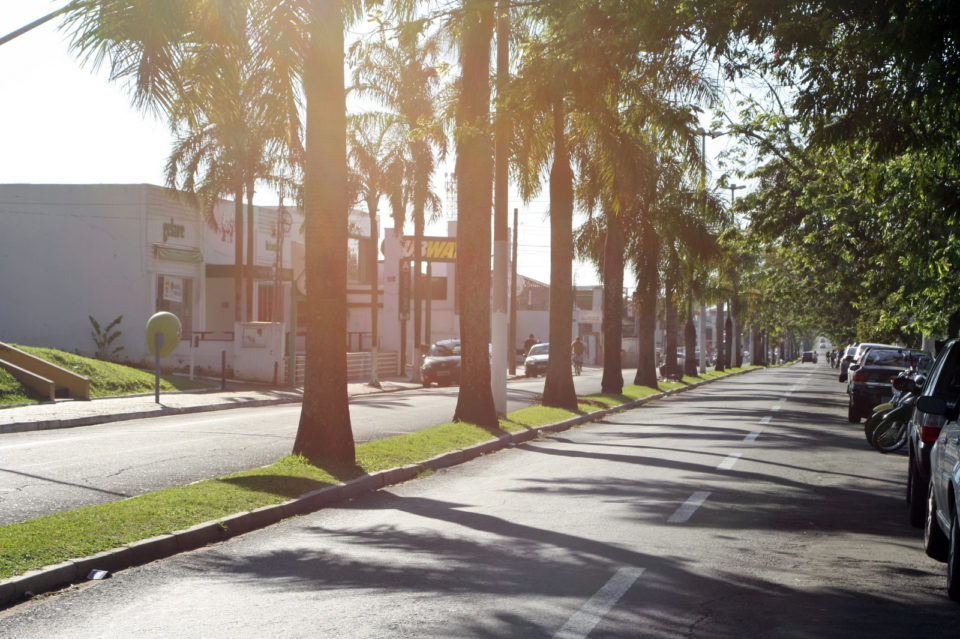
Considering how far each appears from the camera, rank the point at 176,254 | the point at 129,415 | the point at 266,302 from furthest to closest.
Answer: the point at 266,302, the point at 176,254, the point at 129,415

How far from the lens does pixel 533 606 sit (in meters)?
6.23

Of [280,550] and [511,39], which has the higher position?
[511,39]

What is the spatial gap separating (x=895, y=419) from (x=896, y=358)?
1262 centimetres

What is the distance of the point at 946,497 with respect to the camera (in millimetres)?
6914

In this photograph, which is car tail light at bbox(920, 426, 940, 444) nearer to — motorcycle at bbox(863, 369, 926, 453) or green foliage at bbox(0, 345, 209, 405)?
motorcycle at bbox(863, 369, 926, 453)

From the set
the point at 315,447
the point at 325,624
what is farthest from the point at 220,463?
the point at 325,624

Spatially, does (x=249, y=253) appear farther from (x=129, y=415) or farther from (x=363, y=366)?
(x=129, y=415)

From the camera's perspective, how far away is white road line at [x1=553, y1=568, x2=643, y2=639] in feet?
18.5

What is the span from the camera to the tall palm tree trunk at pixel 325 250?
12859 mm

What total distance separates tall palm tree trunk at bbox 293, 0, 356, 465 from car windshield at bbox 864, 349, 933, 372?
15.6m

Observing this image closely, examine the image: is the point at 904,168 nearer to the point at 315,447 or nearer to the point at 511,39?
the point at 511,39

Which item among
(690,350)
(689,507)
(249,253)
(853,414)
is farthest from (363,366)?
(689,507)

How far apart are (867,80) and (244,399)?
803 inches

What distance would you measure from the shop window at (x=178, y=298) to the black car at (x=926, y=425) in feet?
104
